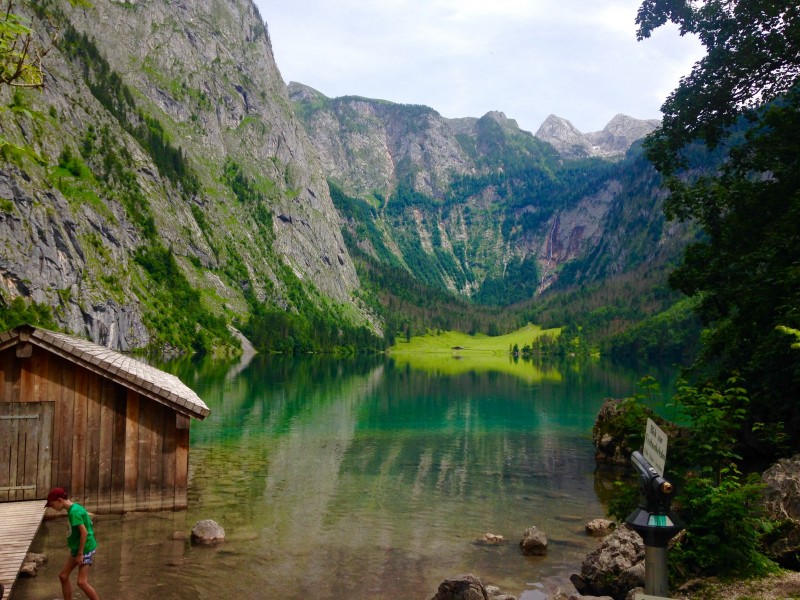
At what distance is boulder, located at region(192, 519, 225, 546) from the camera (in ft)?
71.8

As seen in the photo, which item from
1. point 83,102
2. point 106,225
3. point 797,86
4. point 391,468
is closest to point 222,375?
point 391,468

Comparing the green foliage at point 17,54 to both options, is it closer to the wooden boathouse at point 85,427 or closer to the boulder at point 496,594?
the wooden boathouse at point 85,427

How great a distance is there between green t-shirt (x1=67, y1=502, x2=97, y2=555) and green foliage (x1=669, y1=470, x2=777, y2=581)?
45.2 feet

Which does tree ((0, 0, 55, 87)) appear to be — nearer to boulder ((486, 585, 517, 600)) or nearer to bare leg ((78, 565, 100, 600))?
bare leg ((78, 565, 100, 600))

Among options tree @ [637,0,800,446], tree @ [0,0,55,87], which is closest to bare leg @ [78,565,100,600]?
tree @ [0,0,55,87]

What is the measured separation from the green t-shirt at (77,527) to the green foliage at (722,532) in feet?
45.2

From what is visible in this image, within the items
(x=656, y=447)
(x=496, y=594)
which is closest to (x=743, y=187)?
(x=496, y=594)

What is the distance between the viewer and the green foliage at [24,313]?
110 m


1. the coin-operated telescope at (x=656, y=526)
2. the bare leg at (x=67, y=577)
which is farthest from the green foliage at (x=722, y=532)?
the bare leg at (x=67, y=577)

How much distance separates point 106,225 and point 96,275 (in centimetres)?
2208

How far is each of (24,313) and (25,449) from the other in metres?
111

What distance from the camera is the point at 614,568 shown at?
17.8 meters

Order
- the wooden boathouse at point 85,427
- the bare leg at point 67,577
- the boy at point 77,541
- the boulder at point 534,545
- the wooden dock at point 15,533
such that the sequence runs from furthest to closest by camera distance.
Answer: the boulder at point 534,545
the wooden boathouse at point 85,427
the bare leg at point 67,577
the boy at point 77,541
the wooden dock at point 15,533

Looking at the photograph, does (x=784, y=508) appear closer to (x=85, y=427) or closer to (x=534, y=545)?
(x=534, y=545)
